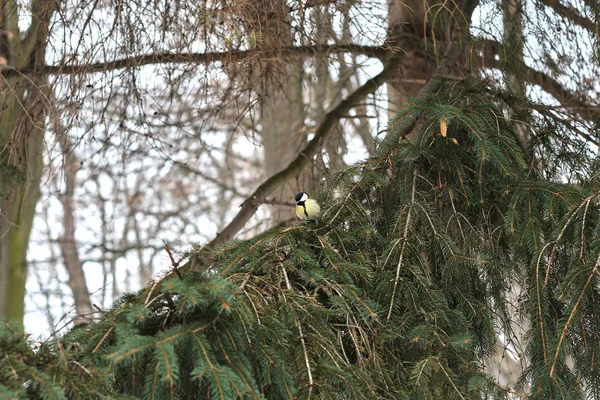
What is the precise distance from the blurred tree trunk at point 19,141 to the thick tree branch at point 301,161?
1.18 meters

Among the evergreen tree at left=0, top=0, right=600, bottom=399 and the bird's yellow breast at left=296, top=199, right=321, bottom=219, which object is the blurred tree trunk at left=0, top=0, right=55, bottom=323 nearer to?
the bird's yellow breast at left=296, top=199, right=321, bottom=219

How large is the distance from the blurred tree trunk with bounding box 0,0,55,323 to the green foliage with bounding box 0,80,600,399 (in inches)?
50.7

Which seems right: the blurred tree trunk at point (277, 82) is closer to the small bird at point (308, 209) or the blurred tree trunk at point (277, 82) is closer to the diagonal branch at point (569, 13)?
the small bird at point (308, 209)

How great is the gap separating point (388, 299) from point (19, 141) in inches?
77.1

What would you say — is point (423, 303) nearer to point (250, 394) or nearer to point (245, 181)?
point (250, 394)

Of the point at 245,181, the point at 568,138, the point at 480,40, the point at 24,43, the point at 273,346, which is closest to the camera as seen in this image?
the point at 273,346

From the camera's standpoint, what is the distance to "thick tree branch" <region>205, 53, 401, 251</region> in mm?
4367

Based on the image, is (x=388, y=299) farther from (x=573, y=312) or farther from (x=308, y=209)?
(x=308, y=209)

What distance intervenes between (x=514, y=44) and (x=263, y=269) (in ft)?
6.35

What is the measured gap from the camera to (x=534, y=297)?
2.27 metres

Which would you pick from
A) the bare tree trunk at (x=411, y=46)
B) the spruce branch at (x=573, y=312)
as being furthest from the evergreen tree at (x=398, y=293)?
the bare tree trunk at (x=411, y=46)

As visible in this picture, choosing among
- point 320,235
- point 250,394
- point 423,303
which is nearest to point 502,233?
point 423,303

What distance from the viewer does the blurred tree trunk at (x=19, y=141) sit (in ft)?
10.6

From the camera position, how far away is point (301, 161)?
4582 mm
